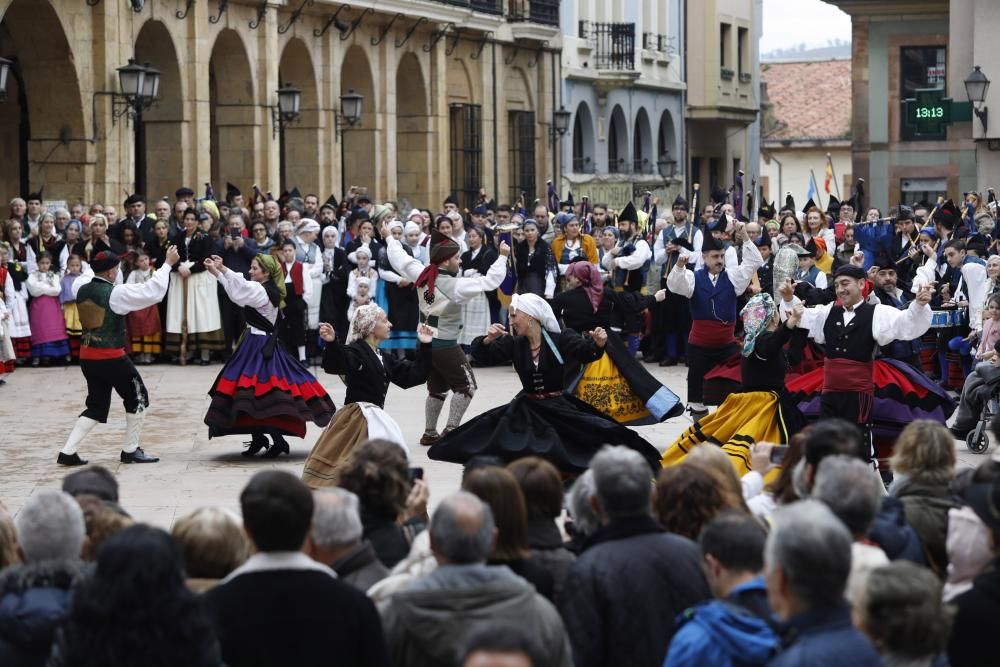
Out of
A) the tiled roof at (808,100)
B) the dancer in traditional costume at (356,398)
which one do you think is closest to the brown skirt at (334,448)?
the dancer in traditional costume at (356,398)

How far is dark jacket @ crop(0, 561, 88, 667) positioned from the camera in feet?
16.8

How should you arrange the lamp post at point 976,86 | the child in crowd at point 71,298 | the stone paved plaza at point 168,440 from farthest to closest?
the lamp post at point 976,86 → the child in crowd at point 71,298 → the stone paved plaza at point 168,440

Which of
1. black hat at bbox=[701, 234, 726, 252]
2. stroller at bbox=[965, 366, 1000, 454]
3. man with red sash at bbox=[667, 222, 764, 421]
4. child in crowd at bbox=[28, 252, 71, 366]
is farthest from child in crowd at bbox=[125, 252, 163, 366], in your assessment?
stroller at bbox=[965, 366, 1000, 454]

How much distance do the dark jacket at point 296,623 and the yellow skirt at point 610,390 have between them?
757 cm

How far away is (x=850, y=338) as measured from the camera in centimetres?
1110

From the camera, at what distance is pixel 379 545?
635cm

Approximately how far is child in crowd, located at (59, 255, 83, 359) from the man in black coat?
14493 millimetres

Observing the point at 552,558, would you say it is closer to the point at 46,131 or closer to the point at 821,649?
the point at 821,649

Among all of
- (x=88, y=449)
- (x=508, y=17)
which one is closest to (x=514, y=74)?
(x=508, y=17)

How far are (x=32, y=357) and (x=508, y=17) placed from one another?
18.7 m

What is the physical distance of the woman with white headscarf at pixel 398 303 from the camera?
19.2m

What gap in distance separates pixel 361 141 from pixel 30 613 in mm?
27130

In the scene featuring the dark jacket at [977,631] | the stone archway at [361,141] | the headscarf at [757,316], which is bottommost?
the dark jacket at [977,631]

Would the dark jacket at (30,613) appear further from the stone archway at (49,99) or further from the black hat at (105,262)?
the stone archway at (49,99)
